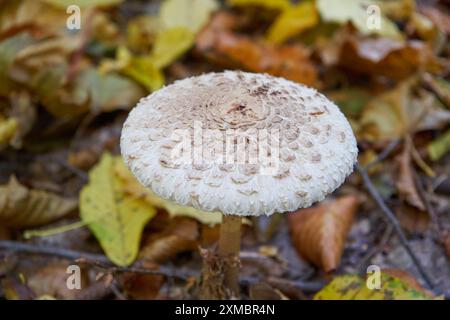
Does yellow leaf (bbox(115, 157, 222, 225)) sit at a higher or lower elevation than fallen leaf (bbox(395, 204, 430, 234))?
higher

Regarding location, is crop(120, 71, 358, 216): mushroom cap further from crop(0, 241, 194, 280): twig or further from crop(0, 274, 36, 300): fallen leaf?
crop(0, 274, 36, 300): fallen leaf

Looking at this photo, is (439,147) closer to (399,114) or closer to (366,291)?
(399,114)

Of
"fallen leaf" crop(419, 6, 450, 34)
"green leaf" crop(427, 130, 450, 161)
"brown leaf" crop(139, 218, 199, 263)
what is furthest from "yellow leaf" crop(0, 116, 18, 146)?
"fallen leaf" crop(419, 6, 450, 34)

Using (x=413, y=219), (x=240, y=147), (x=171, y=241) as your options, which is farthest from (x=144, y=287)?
(x=413, y=219)
